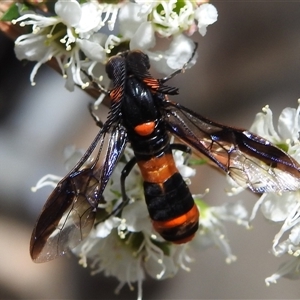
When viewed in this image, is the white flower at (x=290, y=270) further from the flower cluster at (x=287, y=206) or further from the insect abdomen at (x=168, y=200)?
the insect abdomen at (x=168, y=200)

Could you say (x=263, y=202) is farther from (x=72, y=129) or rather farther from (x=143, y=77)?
(x=72, y=129)

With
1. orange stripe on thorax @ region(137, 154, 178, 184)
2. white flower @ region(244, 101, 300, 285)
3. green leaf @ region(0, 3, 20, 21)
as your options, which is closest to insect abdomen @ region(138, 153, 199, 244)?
orange stripe on thorax @ region(137, 154, 178, 184)

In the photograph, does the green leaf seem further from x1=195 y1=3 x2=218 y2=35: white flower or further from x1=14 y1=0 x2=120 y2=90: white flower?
x1=195 y1=3 x2=218 y2=35: white flower

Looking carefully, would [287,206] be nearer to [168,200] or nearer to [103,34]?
[168,200]

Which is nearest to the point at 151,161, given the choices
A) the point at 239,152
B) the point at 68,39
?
the point at 239,152

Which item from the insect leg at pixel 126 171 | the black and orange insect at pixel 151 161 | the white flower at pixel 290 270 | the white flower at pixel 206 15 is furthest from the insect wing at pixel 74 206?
the white flower at pixel 290 270

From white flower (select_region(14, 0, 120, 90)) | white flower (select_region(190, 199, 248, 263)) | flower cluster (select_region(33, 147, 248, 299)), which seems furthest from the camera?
white flower (select_region(190, 199, 248, 263))
